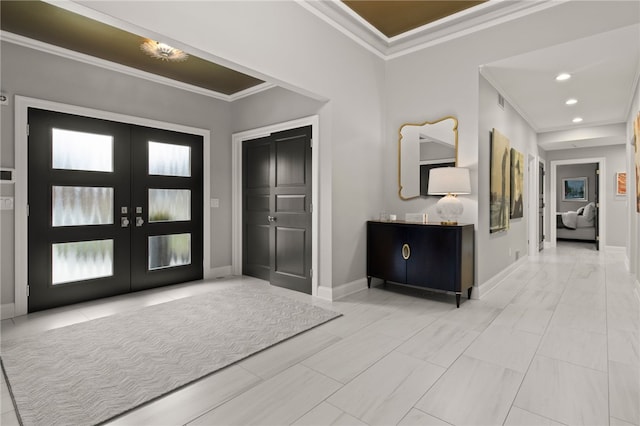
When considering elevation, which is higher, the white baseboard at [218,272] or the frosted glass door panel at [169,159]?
the frosted glass door panel at [169,159]

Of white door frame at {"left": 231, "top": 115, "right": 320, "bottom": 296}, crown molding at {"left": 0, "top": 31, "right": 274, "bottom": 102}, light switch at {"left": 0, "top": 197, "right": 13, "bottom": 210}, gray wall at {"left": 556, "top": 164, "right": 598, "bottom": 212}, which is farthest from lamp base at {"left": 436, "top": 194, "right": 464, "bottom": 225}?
gray wall at {"left": 556, "top": 164, "right": 598, "bottom": 212}

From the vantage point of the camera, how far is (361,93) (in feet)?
13.4

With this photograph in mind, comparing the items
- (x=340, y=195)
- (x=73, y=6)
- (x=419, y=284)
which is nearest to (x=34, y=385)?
(x=73, y=6)

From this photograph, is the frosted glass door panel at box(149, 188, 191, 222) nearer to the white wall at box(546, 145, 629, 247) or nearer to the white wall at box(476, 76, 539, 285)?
the white wall at box(476, 76, 539, 285)

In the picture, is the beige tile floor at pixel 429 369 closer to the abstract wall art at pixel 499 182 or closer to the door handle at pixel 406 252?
the door handle at pixel 406 252

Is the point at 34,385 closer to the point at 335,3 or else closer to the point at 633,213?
the point at 335,3

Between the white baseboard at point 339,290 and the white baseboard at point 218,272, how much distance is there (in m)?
1.93

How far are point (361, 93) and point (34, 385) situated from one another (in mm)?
3977

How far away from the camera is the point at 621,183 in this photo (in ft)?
24.5

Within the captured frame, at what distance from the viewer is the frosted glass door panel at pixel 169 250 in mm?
4355

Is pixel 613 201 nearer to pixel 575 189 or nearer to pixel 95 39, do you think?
pixel 575 189

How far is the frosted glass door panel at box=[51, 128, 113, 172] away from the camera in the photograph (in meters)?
3.56

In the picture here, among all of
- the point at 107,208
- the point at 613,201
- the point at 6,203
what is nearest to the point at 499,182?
the point at 107,208

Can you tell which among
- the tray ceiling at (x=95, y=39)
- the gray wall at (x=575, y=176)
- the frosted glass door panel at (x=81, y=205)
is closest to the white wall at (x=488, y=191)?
the tray ceiling at (x=95, y=39)
